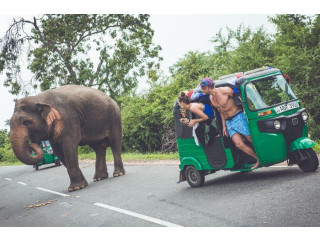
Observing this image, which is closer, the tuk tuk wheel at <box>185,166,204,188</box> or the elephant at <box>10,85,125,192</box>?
the tuk tuk wheel at <box>185,166,204,188</box>

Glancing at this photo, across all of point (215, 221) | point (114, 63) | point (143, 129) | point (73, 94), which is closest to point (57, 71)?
point (114, 63)

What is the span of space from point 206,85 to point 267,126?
53.5 inches

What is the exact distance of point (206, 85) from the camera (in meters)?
7.19

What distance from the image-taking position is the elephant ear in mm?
10461

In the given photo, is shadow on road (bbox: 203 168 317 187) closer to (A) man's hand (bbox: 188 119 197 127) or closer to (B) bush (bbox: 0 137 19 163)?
(A) man's hand (bbox: 188 119 197 127)

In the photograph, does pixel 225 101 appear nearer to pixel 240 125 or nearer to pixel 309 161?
pixel 240 125

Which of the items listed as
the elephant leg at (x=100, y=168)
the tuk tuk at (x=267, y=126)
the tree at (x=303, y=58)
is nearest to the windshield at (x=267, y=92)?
the tuk tuk at (x=267, y=126)

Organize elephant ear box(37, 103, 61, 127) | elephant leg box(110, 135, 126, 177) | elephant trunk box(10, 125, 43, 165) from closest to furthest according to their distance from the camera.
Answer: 1. elephant trunk box(10, 125, 43, 165)
2. elephant ear box(37, 103, 61, 127)
3. elephant leg box(110, 135, 126, 177)

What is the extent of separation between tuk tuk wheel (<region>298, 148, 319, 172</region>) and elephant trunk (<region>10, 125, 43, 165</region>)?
21.8 feet

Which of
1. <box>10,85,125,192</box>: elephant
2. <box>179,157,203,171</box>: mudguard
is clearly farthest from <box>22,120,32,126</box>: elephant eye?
<box>179,157,203,171</box>: mudguard

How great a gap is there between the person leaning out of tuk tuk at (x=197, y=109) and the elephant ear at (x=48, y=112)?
4355 mm

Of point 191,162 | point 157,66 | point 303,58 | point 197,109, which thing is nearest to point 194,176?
point 191,162

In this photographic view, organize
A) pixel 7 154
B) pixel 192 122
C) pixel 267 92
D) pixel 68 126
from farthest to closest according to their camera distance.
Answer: pixel 7 154, pixel 68 126, pixel 192 122, pixel 267 92

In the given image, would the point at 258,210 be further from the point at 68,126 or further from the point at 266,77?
the point at 68,126
